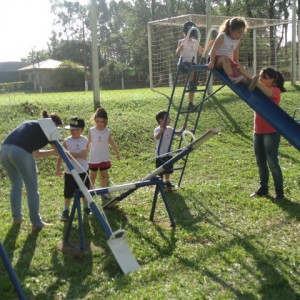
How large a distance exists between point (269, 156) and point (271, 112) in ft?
4.32

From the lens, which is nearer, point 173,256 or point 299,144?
point 173,256

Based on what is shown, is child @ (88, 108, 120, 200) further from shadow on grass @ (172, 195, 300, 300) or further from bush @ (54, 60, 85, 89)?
bush @ (54, 60, 85, 89)

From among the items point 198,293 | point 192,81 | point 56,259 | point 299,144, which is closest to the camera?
point 198,293

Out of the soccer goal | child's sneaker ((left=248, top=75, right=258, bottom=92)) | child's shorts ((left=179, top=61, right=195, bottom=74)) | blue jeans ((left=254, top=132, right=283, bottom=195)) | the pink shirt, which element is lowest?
blue jeans ((left=254, top=132, right=283, bottom=195))

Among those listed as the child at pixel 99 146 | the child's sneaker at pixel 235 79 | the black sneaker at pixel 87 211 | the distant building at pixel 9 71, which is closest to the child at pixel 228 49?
the child's sneaker at pixel 235 79

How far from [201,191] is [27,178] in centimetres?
262

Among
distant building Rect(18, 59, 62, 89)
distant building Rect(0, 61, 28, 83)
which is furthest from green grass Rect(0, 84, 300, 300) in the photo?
distant building Rect(0, 61, 28, 83)

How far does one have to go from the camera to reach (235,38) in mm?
5047

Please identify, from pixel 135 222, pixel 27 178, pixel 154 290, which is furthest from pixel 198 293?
pixel 27 178

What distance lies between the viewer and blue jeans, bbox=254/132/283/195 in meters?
5.88

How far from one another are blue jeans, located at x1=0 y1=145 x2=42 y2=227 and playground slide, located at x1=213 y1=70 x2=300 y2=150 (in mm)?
2289

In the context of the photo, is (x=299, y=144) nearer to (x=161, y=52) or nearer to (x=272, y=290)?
(x=272, y=290)

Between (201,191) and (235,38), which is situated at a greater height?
(235,38)

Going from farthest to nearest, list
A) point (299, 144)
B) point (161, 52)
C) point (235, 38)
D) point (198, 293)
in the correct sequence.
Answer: point (161, 52) < point (235, 38) < point (299, 144) < point (198, 293)
